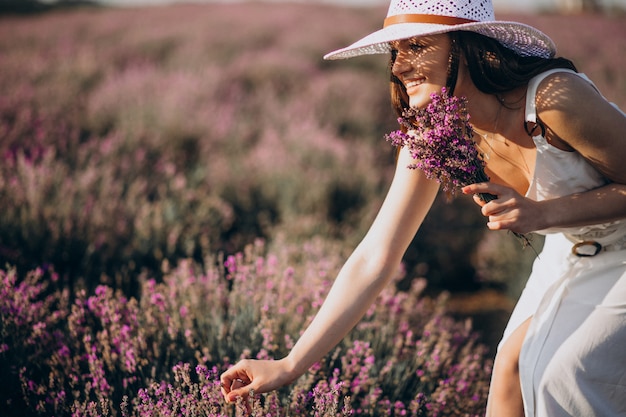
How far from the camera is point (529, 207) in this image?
54.5 inches

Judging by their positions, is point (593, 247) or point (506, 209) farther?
point (593, 247)

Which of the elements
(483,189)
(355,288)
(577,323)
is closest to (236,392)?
(355,288)

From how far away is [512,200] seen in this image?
4.46 ft

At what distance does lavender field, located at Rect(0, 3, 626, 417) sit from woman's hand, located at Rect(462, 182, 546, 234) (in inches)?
27.9

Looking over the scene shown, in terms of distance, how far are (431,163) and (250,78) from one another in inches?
269

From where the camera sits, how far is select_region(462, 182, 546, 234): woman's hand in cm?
135

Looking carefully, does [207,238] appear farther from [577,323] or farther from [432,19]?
[577,323]

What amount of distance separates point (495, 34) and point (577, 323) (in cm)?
85

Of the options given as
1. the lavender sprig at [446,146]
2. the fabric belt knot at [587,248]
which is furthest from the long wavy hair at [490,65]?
the fabric belt knot at [587,248]

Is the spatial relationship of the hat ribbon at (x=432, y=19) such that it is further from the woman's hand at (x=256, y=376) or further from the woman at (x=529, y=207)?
the woman's hand at (x=256, y=376)

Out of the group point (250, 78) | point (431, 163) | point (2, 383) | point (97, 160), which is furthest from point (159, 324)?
point (250, 78)

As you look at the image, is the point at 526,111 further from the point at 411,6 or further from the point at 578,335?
the point at 578,335

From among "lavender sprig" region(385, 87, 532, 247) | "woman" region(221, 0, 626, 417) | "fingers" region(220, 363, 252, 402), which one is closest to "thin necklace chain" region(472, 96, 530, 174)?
"woman" region(221, 0, 626, 417)

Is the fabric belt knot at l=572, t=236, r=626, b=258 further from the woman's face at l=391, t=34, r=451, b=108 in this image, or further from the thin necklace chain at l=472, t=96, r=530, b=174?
the woman's face at l=391, t=34, r=451, b=108
